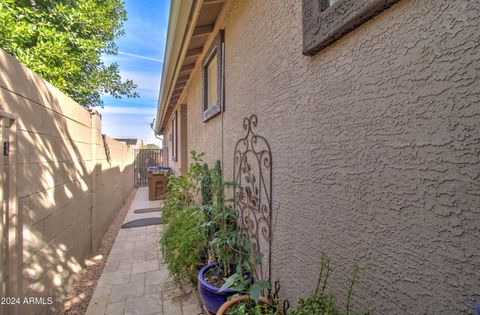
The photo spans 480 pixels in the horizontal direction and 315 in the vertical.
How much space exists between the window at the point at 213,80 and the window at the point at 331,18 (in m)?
1.83

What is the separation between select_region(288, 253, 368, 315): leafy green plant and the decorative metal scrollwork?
56cm

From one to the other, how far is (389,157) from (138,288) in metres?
3.07

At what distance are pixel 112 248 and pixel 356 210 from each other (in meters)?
4.28

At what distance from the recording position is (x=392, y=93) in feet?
3.10

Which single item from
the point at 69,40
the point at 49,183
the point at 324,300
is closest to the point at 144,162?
the point at 69,40

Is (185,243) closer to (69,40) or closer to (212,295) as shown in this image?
(212,295)

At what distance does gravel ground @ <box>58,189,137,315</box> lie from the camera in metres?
2.62

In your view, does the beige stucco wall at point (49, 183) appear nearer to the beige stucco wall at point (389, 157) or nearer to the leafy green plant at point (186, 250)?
the leafy green plant at point (186, 250)

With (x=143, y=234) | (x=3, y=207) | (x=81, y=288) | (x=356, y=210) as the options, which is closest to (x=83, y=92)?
(x=143, y=234)

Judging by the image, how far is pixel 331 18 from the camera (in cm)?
120

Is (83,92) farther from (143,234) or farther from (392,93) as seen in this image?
(392,93)

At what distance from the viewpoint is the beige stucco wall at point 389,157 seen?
0.74 metres

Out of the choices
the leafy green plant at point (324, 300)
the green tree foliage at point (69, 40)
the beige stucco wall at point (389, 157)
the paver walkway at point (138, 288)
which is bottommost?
the paver walkway at point (138, 288)

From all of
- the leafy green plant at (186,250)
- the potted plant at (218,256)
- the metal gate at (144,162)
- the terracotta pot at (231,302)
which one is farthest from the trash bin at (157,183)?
the terracotta pot at (231,302)
